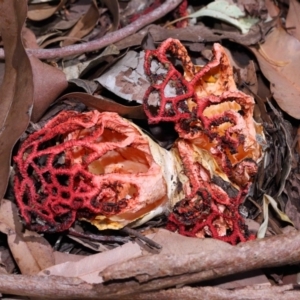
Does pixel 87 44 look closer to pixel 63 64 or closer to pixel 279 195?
pixel 63 64

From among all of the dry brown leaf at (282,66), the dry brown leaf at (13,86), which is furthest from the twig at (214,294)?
the dry brown leaf at (282,66)

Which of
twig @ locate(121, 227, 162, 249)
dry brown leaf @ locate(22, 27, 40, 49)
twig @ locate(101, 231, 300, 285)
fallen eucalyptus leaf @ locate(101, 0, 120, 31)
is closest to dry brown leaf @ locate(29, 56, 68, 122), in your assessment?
dry brown leaf @ locate(22, 27, 40, 49)

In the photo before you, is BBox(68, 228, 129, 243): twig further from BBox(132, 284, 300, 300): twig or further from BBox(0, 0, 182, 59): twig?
BBox(0, 0, 182, 59): twig

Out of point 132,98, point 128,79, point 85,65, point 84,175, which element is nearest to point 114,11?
point 85,65

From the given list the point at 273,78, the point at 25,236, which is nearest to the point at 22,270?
the point at 25,236

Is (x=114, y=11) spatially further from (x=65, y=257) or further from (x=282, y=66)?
(x=65, y=257)

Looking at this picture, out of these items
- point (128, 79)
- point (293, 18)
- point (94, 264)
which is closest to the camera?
point (94, 264)
